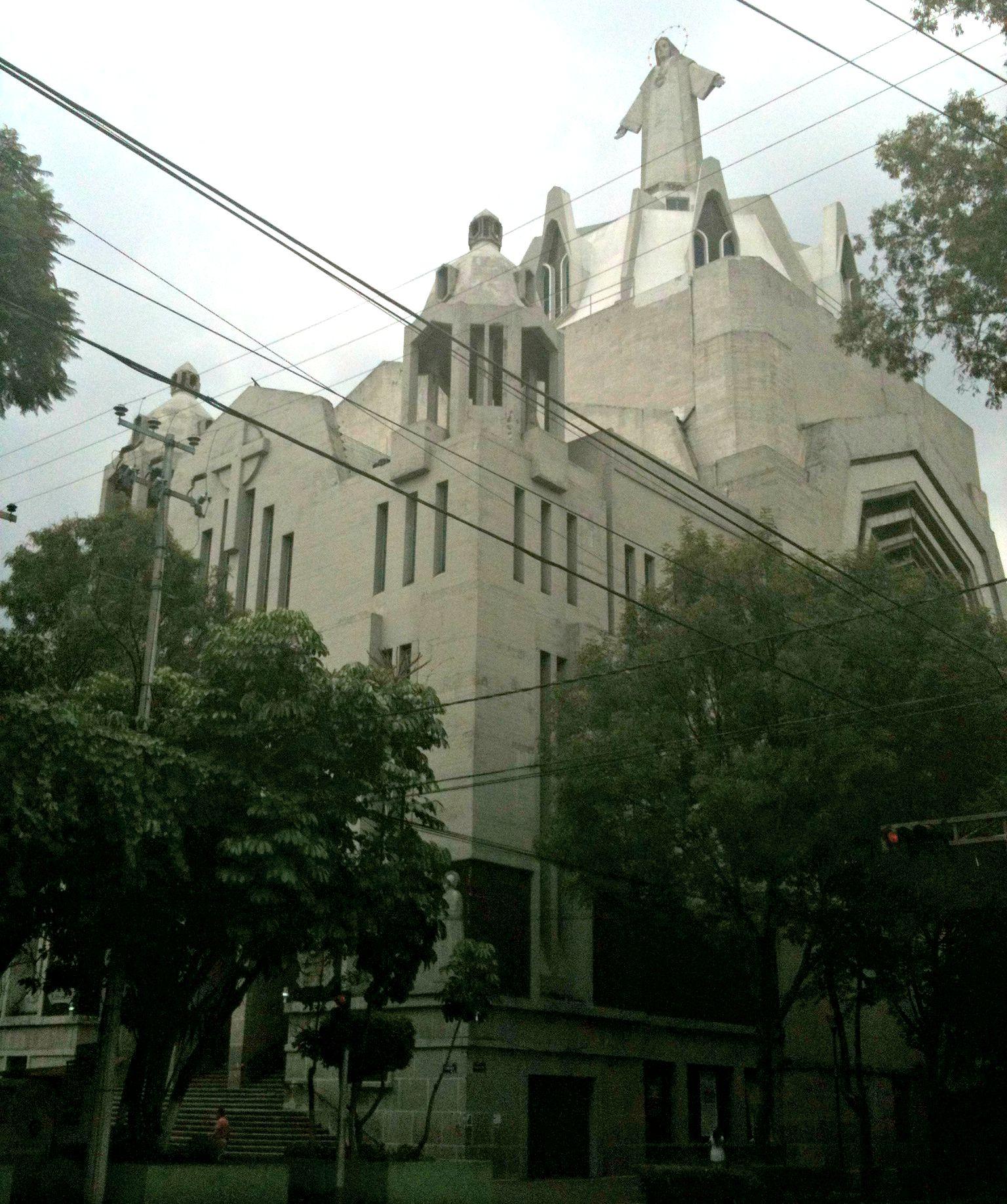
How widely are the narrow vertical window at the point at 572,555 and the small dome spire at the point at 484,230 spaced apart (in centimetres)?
1025

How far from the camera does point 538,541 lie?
33469 mm

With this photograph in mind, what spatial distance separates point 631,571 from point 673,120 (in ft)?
135

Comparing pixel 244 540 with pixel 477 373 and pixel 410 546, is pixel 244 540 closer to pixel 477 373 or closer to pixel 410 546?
pixel 410 546

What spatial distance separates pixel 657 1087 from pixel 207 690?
63.2 ft

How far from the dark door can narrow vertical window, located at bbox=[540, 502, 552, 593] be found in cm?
1179

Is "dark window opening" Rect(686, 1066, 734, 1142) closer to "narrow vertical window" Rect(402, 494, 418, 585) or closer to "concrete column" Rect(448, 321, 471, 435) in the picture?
"narrow vertical window" Rect(402, 494, 418, 585)

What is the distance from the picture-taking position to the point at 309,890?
1742cm

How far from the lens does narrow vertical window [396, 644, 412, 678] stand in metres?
28.5

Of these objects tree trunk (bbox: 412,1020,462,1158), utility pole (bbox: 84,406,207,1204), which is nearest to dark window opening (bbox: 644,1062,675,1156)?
tree trunk (bbox: 412,1020,462,1158)

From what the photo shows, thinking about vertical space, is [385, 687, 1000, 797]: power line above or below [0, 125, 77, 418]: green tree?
below

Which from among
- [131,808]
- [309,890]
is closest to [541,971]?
[309,890]

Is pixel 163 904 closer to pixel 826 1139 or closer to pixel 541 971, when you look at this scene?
pixel 541 971

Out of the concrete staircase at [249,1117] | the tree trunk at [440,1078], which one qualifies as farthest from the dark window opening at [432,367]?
the concrete staircase at [249,1117]

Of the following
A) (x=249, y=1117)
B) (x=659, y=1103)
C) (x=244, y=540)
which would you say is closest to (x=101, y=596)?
(x=244, y=540)
